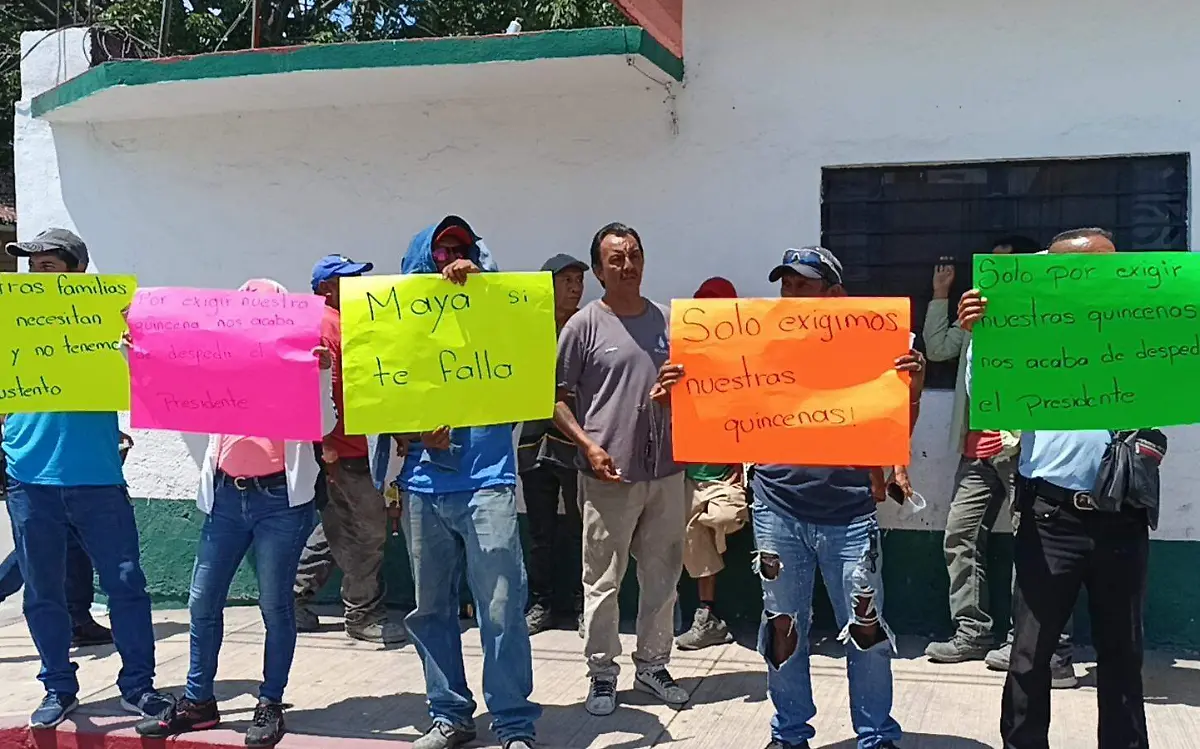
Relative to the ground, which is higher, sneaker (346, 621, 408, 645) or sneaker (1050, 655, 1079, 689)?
sneaker (1050, 655, 1079, 689)

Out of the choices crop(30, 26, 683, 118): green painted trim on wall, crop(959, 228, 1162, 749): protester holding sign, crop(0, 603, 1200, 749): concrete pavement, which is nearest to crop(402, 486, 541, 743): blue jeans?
crop(0, 603, 1200, 749): concrete pavement

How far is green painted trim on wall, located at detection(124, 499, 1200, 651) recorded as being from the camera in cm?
529

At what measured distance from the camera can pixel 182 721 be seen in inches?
174

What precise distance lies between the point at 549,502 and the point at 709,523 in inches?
38.9

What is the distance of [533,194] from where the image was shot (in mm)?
6195

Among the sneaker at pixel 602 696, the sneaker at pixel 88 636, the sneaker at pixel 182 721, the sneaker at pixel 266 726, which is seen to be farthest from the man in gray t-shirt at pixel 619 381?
the sneaker at pixel 88 636

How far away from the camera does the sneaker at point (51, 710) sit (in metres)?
4.57

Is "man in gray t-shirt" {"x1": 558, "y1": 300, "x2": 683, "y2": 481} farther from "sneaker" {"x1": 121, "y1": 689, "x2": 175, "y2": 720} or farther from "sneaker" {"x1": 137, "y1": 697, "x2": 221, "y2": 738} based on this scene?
"sneaker" {"x1": 121, "y1": 689, "x2": 175, "y2": 720}

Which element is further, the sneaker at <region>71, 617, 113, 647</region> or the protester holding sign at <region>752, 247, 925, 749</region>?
the sneaker at <region>71, 617, 113, 647</region>

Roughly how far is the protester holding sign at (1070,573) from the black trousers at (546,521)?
8.84ft

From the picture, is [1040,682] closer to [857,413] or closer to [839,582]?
[839,582]

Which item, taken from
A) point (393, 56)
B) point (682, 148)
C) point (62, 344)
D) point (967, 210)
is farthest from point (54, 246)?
point (967, 210)

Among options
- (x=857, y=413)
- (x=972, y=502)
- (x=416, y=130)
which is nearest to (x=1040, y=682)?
(x=857, y=413)

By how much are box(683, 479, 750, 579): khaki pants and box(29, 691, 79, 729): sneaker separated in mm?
2908
